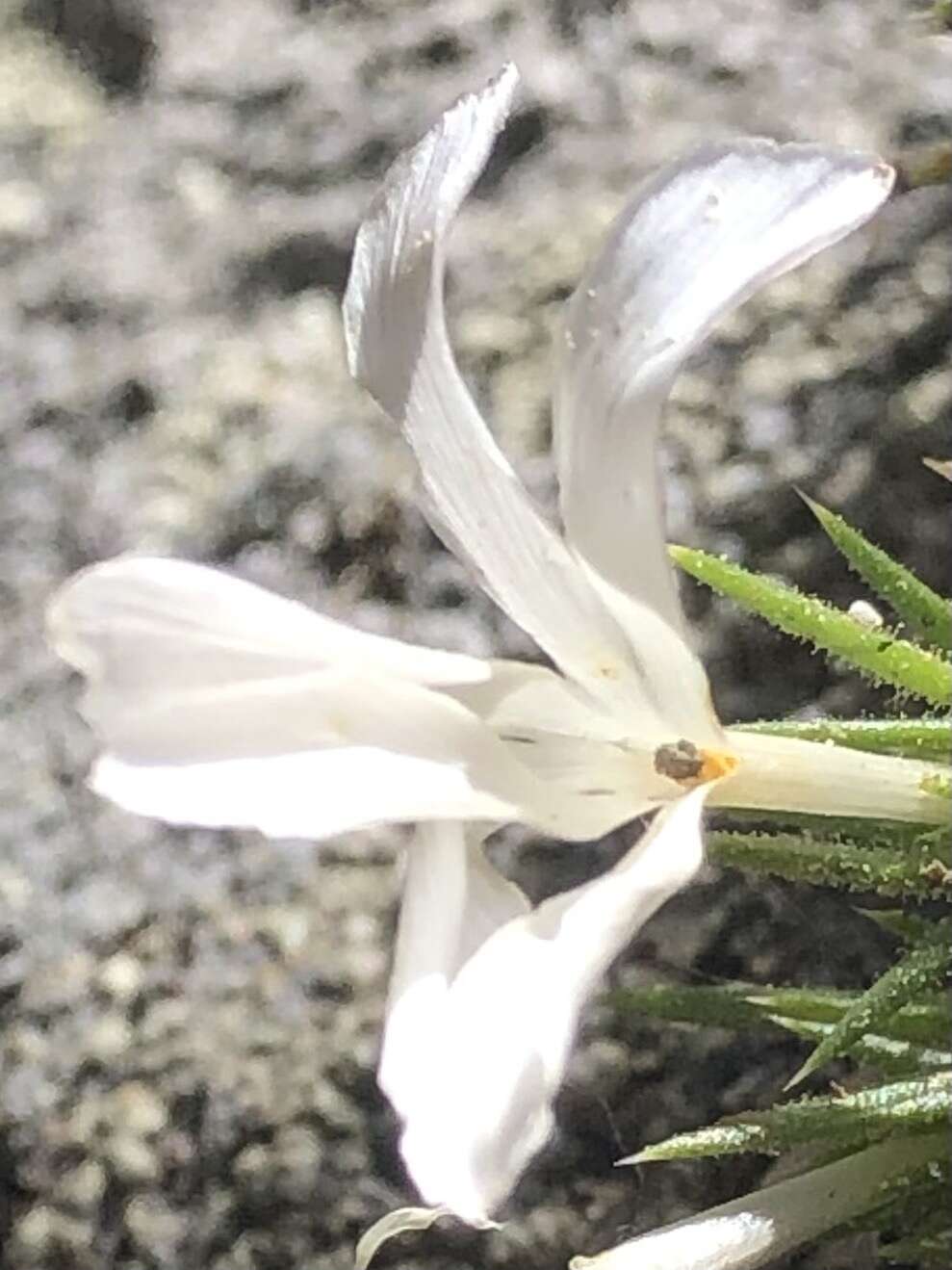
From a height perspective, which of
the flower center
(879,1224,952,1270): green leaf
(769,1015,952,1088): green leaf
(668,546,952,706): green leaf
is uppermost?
the flower center

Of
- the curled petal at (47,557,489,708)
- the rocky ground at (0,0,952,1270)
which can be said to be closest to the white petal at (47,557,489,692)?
the curled petal at (47,557,489,708)

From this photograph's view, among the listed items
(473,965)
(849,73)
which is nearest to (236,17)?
(849,73)

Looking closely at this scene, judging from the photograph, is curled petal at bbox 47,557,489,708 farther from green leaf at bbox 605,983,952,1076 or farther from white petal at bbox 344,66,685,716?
green leaf at bbox 605,983,952,1076

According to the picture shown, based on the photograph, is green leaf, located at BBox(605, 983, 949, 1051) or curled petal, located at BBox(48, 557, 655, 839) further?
green leaf, located at BBox(605, 983, 949, 1051)

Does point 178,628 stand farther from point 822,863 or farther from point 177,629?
point 822,863

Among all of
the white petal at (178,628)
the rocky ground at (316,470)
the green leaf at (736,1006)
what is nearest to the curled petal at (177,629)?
the white petal at (178,628)

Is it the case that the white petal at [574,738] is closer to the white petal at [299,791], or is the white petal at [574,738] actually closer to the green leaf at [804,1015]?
the white petal at [299,791]
